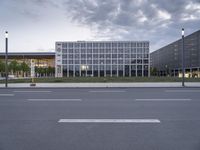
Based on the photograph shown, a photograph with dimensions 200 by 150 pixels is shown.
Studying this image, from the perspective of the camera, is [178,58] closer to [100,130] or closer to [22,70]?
[22,70]

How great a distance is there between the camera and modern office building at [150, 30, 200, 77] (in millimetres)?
99100

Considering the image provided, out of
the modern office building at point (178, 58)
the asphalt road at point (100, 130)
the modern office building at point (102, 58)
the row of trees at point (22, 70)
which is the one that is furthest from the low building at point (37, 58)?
the asphalt road at point (100, 130)

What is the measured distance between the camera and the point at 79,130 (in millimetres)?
6168

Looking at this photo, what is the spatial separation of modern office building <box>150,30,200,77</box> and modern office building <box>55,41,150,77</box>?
67.7 ft

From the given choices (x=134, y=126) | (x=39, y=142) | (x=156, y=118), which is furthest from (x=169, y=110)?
(x=39, y=142)

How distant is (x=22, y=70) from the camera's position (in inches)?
3546

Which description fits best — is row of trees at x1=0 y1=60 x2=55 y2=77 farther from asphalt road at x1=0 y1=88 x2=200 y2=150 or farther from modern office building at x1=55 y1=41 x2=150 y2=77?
asphalt road at x1=0 y1=88 x2=200 y2=150

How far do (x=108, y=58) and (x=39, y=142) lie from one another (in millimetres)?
100901

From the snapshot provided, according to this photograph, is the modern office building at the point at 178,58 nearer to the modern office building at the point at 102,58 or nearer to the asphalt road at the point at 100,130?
the modern office building at the point at 102,58

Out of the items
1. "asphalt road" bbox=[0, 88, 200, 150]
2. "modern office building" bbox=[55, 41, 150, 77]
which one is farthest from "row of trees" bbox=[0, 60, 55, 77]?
"asphalt road" bbox=[0, 88, 200, 150]

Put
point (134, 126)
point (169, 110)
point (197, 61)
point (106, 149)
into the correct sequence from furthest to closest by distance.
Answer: point (197, 61) < point (169, 110) < point (134, 126) < point (106, 149)

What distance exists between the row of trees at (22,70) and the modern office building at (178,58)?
69.3 metres

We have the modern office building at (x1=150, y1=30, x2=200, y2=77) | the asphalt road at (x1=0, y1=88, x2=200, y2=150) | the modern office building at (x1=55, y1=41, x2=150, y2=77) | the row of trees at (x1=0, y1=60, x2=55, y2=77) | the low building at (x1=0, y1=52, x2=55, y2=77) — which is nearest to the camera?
the asphalt road at (x1=0, y1=88, x2=200, y2=150)

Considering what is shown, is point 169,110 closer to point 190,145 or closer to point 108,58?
point 190,145
